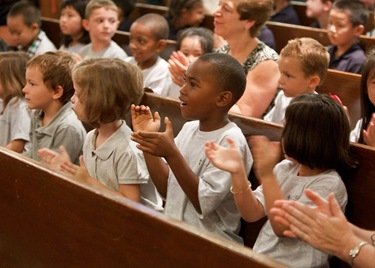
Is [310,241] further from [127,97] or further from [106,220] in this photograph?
[127,97]

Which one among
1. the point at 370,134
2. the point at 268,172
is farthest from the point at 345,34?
the point at 268,172

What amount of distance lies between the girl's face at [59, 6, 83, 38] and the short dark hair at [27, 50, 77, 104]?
75.5 inches

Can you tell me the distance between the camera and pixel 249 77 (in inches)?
127

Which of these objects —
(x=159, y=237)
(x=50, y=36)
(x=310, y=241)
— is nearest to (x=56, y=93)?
(x=159, y=237)

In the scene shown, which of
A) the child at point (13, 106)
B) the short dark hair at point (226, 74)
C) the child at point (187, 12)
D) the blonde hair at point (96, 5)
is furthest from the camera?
the child at point (187, 12)

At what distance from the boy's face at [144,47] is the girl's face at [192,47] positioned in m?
0.19

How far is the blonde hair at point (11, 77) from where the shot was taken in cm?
324

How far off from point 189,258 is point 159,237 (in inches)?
4.5

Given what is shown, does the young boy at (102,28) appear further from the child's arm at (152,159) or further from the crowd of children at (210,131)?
the child's arm at (152,159)

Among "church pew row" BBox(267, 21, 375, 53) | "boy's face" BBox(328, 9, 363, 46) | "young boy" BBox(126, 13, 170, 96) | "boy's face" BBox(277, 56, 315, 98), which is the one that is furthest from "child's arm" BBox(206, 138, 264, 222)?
"church pew row" BBox(267, 21, 375, 53)

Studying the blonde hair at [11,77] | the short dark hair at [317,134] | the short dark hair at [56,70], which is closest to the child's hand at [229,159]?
the short dark hair at [317,134]

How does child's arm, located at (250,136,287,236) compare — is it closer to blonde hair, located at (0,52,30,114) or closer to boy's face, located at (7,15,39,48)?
blonde hair, located at (0,52,30,114)

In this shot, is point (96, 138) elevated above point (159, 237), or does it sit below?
below

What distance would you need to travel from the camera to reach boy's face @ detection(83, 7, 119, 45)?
4469 mm
